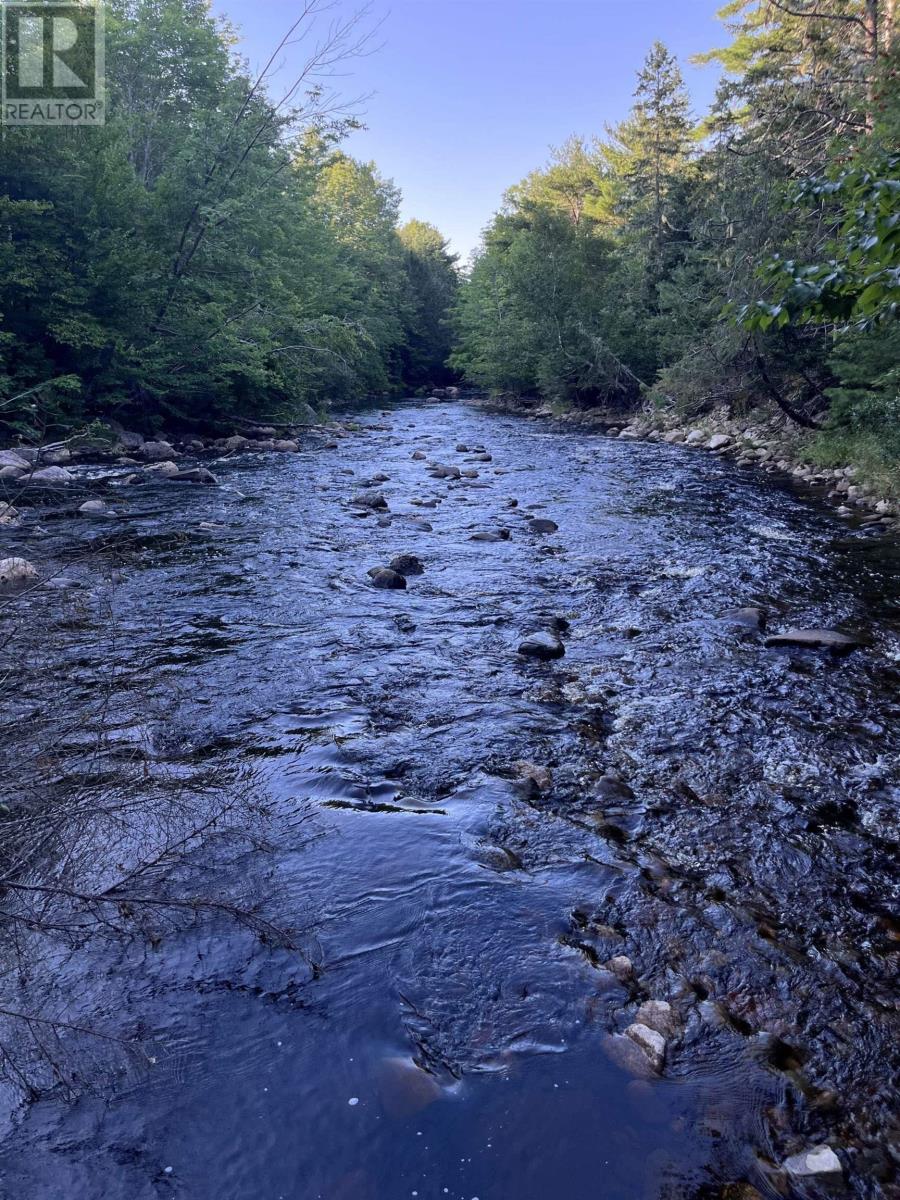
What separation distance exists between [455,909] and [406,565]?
5782 millimetres

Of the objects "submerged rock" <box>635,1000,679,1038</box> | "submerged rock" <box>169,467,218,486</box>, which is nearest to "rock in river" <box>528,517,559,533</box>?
"submerged rock" <box>169,467,218,486</box>

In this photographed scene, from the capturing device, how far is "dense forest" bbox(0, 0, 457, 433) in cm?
1580

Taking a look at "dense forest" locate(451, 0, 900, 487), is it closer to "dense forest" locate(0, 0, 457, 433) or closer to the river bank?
the river bank

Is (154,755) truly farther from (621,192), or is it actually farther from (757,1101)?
(621,192)

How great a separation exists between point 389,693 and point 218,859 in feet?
7.20

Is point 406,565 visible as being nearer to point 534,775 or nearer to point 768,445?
point 534,775

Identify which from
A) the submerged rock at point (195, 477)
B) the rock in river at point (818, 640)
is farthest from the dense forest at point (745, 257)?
the submerged rock at point (195, 477)

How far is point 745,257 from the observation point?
15.5 m

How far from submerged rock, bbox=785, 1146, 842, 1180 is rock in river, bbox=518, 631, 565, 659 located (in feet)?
13.6

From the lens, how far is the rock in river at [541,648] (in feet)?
20.4

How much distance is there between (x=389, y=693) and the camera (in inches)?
219

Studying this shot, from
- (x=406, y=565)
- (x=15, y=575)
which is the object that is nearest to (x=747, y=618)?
(x=406, y=565)

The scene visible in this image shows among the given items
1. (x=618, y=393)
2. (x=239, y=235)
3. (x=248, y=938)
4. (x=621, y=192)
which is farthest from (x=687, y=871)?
(x=621, y=192)

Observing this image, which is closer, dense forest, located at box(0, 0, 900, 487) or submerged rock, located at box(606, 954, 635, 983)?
submerged rock, located at box(606, 954, 635, 983)
